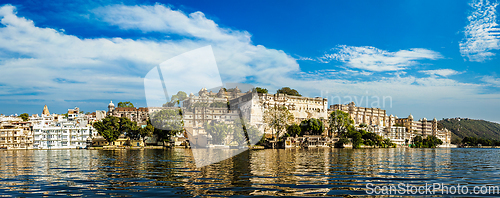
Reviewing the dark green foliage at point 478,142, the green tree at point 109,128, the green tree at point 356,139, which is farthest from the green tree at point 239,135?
the dark green foliage at point 478,142

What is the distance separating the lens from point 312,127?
102 m

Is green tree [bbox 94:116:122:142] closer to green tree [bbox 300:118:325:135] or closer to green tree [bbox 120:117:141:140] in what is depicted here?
green tree [bbox 120:117:141:140]

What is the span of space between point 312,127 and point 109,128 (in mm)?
55609

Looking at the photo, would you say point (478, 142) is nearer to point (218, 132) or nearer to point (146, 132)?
point (218, 132)

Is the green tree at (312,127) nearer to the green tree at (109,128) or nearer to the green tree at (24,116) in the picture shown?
A: the green tree at (109,128)

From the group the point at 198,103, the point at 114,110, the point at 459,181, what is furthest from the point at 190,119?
the point at 459,181

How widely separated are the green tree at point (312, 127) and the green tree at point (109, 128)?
51807mm

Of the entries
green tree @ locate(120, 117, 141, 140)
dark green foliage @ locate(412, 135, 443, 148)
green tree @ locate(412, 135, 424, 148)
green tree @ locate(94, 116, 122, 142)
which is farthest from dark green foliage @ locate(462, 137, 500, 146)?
green tree @ locate(94, 116, 122, 142)

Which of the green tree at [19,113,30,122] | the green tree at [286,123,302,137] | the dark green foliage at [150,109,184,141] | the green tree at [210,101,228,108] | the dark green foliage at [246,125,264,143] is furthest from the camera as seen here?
the green tree at [19,113,30,122]

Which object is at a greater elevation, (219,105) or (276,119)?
(219,105)

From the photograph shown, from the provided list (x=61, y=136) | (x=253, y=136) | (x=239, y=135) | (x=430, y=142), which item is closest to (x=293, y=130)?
(x=253, y=136)

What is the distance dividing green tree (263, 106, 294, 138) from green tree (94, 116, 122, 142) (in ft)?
128

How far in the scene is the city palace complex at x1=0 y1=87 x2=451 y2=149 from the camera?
79812mm

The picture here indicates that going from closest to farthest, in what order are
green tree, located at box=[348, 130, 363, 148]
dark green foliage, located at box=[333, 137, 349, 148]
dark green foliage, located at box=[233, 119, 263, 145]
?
1. dark green foliage, located at box=[233, 119, 263, 145]
2. dark green foliage, located at box=[333, 137, 349, 148]
3. green tree, located at box=[348, 130, 363, 148]
